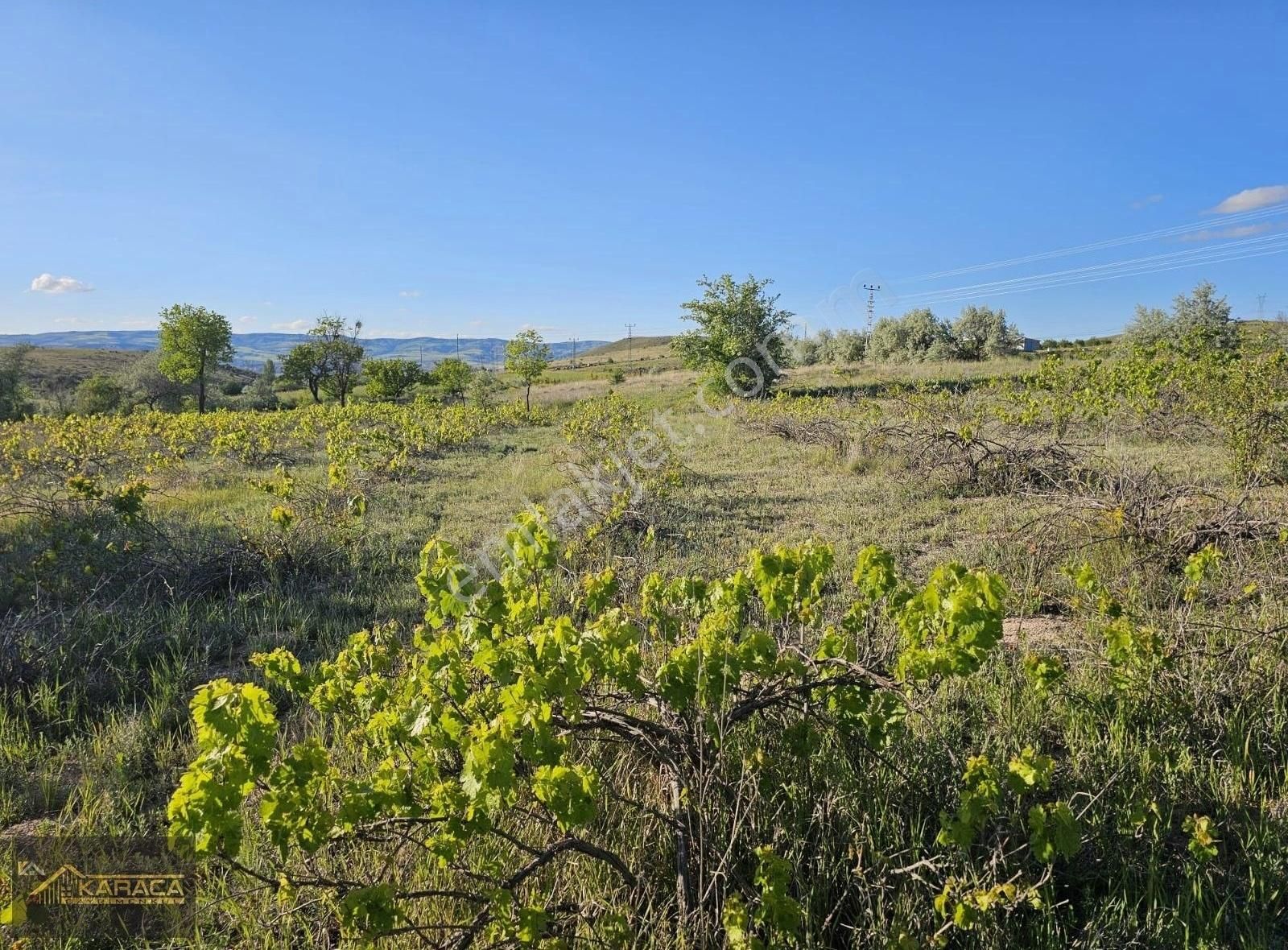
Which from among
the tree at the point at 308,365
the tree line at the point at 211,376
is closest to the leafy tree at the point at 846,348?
the tree line at the point at 211,376

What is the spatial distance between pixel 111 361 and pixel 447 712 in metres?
79.6

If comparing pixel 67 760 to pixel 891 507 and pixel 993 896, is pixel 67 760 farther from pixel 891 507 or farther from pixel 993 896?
pixel 891 507

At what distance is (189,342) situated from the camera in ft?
120

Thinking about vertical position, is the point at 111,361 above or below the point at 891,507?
above

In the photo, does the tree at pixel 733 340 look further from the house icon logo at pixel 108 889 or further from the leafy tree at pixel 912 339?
the house icon logo at pixel 108 889

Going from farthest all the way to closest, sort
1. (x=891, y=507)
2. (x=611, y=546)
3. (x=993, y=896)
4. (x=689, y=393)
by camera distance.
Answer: (x=689, y=393) → (x=891, y=507) → (x=611, y=546) → (x=993, y=896)

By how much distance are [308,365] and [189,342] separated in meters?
6.35

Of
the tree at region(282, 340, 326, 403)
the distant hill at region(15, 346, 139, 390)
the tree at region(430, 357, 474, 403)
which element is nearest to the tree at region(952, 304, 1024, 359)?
the tree at region(430, 357, 474, 403)

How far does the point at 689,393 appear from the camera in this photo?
26625 millimetres

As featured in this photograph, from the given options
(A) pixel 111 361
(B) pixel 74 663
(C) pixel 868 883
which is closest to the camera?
(C) pixel 868 883

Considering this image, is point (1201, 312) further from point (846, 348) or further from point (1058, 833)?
point (1058, 833)

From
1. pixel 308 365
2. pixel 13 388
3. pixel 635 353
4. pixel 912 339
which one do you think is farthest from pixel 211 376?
pixel 635 353

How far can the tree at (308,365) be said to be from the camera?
40.5 meters

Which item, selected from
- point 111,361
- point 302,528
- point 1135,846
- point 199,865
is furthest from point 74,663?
point 111,361
